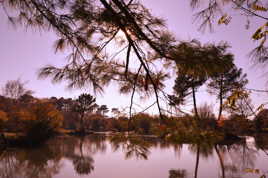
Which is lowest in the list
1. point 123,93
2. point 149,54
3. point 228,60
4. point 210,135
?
point 210,135

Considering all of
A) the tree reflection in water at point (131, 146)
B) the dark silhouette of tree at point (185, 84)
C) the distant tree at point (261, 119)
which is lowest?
the tree reflection in water at point (131, 146)

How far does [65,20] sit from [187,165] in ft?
13.8

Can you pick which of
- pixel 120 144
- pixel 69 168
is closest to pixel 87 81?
pixel 120 144

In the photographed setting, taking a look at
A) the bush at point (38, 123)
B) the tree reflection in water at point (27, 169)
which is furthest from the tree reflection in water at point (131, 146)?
the bush at point (38, 123)

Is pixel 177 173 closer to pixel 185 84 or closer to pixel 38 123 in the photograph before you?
pixel 185 84

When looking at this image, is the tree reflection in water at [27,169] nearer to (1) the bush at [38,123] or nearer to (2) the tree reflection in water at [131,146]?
(1) the bush at [38,123]

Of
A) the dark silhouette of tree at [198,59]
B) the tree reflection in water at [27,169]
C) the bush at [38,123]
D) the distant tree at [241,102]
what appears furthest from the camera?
the bush at [38,123]

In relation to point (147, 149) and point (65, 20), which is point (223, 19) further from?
point (65, 20)

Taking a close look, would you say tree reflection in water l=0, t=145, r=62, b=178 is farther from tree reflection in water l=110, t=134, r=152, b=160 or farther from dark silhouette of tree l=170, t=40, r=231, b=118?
dark silhouette of tree l=170, t=40, r=231, b=118

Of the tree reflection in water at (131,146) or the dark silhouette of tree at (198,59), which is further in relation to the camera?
the dark silhouette of tree at (198,59)

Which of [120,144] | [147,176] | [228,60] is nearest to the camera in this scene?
[120,144]

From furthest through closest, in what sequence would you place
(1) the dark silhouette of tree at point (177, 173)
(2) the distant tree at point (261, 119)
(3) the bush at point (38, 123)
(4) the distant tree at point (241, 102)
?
(3) the bush at point (38, 123) → (1) the dark silhouette of tree at point (177, 173) → (2) the distant tree at point (261, 119) → (4) the distant tree at point (241, 102)

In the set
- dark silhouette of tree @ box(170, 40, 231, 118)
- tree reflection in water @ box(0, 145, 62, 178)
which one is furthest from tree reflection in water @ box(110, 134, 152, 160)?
tree reflection in water @ box(0, 145, 62, 178)

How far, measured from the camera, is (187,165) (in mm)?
4238
